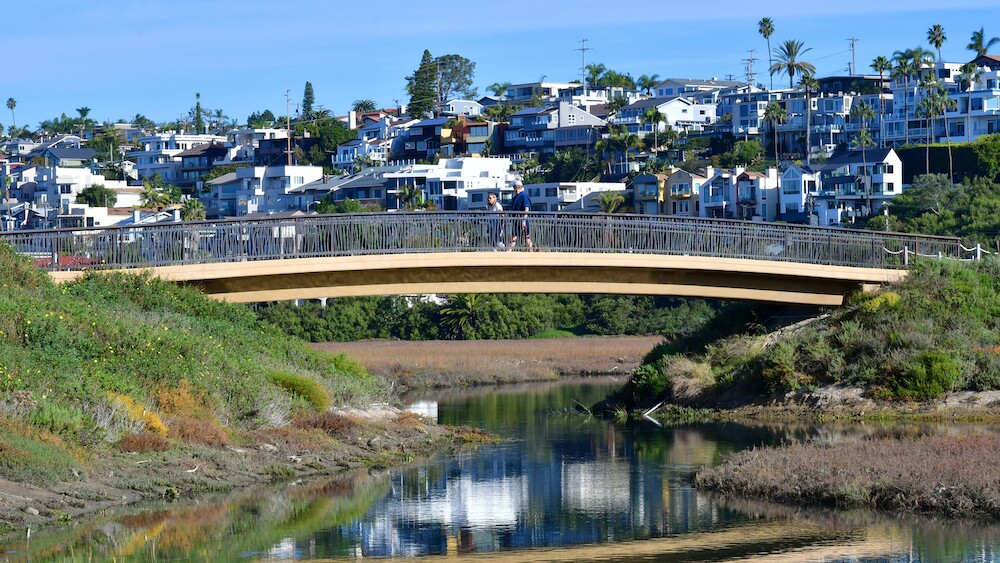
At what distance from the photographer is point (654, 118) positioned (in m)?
154

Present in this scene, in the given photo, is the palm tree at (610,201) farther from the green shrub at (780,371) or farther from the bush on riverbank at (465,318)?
the green shrub at (780,371)

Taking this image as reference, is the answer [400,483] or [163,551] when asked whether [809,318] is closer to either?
[400,483]

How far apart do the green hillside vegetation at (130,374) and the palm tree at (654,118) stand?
115887 millimetres

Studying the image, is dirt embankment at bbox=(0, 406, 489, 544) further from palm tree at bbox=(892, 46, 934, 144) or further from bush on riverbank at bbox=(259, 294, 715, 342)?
palm tree at bbox=(892, 46, 934, 144)

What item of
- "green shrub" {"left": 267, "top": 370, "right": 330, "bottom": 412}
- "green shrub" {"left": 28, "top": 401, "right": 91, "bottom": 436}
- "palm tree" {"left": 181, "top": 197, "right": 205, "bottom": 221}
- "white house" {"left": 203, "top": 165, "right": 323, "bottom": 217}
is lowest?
"green shrub" {"left": 267, "top": 370, "right": 330, "bottom": 412}

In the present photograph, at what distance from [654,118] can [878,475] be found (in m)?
129

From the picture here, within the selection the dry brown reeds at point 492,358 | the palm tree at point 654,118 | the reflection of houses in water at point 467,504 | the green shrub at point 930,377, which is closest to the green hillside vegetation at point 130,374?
the reflection of houses in water at point 467,504

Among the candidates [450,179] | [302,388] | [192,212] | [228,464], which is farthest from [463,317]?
[228,464]

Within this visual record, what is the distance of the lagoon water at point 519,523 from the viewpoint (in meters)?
21.8

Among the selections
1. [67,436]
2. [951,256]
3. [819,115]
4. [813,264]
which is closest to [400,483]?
[67,436]

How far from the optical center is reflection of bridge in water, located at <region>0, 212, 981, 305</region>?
121ft

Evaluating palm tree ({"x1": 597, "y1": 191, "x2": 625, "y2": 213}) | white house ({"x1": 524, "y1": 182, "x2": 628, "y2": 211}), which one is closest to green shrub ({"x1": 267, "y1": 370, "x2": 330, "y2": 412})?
palm tree ({"x1": 597, "y1": 191, "x2": 625, "y2": 213})

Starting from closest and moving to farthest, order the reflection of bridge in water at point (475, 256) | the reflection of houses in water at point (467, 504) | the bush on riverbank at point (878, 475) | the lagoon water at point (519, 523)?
the lagoon water at point (519, 523), the bush on riverbank at point (878, 475), the reflection of houses in water at point (467, 504), the reflection of bridge in water at point (475, 256)

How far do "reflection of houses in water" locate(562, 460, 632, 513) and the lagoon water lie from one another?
0.04 meters
